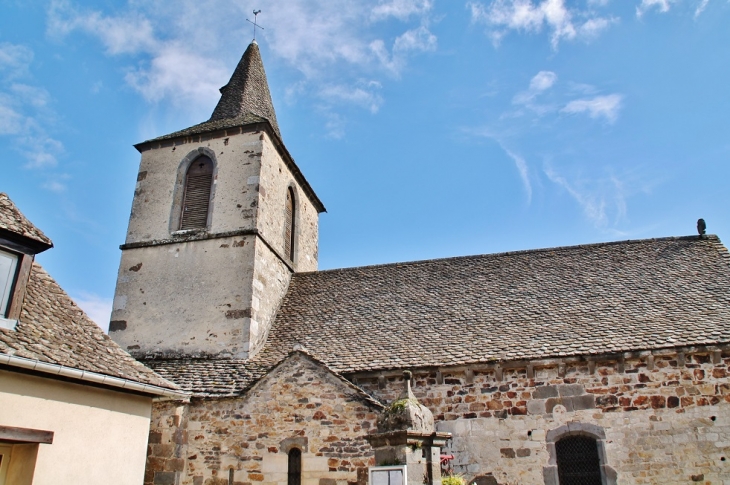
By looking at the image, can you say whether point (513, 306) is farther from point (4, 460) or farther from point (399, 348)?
point (4, 460)

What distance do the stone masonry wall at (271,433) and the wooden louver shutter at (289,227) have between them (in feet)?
20.3

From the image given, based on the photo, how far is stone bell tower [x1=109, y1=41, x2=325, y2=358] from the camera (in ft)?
43.5

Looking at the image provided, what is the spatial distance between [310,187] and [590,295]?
934 cm

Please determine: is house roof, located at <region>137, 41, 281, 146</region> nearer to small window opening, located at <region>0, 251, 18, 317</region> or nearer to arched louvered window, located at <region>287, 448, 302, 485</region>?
small window opening, located at <region>0, 251, 18, 317</region>

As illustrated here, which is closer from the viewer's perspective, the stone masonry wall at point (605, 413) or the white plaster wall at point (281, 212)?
the stone masonry wall at point (605, 413)

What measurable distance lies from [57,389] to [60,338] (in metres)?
0.91

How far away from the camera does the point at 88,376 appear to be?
7.33 m

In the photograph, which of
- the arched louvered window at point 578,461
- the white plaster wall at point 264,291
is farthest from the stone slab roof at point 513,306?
the arched louvered window at point 578,461

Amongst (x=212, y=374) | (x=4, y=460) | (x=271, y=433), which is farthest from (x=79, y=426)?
(x=212, y=374)

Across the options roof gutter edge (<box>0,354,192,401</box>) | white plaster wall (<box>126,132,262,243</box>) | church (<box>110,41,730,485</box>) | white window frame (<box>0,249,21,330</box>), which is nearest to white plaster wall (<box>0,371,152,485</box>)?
roof gutter edge (<box>0,354,192,401</box>)

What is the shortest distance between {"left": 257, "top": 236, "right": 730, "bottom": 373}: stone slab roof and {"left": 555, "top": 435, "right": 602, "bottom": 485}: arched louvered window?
1.58 m

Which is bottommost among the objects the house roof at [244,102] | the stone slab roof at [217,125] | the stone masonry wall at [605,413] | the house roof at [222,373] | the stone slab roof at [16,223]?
the stone masonry wall at [605,413]

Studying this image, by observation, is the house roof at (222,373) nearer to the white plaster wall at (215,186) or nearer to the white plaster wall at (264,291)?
the white plaster wall at (264,291)

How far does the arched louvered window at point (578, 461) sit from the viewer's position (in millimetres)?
9844
